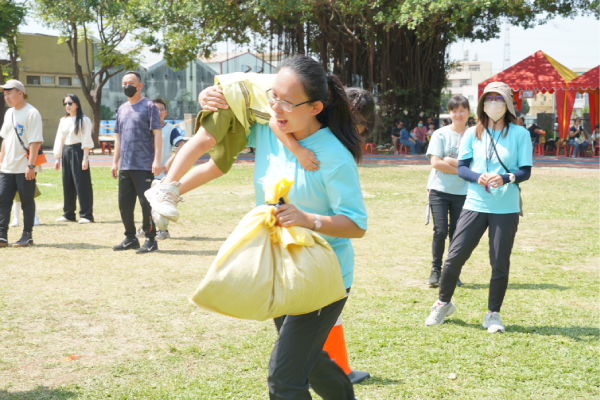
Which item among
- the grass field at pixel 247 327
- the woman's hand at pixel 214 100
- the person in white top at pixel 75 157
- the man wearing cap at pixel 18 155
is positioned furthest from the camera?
the person in white top at pixel 75 157

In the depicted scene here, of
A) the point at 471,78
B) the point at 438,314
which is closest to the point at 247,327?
the point at 438,314

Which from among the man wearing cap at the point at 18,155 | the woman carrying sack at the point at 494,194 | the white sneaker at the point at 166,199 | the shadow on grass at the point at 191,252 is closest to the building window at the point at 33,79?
the man wearing cap at the point at 18,155

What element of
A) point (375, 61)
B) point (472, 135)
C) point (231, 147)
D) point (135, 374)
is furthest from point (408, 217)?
point (375, 61)

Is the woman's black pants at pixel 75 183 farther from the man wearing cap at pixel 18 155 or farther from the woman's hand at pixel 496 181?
the woman's hand at pixel 496 181

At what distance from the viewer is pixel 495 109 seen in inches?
178

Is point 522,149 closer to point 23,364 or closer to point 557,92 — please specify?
point 23,364

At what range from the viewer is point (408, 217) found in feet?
33.1

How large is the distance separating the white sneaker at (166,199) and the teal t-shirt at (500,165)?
9.19ft

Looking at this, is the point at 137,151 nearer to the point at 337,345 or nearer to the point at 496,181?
the point at 496,181

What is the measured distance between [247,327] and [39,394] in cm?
162

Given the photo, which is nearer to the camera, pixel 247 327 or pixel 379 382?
pixel 379 382

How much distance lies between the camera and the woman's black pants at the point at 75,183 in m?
9.13

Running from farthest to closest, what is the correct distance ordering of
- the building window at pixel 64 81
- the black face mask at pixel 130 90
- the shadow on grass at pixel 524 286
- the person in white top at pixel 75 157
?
the building window at pixel 64 81, the person in white top at pixel 75 157, the black face mask at pixel 130 90, the shadow on grass at pixel 524 286

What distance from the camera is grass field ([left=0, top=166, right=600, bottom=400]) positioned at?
3.53 m
